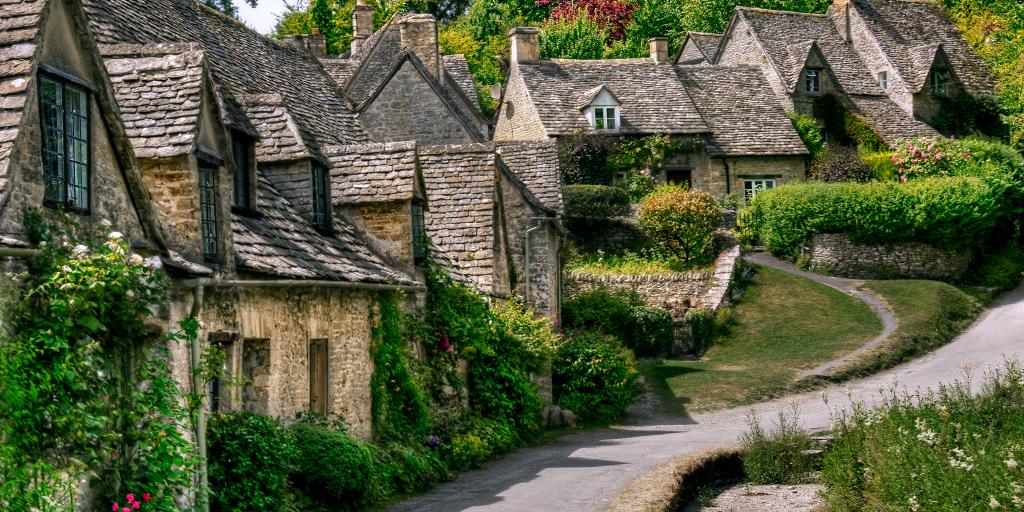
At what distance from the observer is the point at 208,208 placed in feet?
48.5

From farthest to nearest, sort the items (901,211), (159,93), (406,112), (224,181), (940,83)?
(940,83), (901,211), (406,112), (224,181), (159,93)

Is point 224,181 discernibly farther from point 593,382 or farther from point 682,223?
point 682,223

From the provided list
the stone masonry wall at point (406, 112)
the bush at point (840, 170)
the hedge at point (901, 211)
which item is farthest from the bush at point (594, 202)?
the stone masonry wall at point (406, 112)

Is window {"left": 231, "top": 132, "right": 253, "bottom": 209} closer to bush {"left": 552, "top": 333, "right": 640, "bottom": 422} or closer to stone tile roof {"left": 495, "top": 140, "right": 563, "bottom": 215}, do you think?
bush {"left": 552, "top": 333, "right": 640, "bottom": 422}

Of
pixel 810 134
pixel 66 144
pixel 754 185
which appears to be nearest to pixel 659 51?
pixel 810 134

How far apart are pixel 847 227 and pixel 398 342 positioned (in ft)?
96.7

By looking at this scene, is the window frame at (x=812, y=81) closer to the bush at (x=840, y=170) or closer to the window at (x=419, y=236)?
the bush at (x=840, y=170)

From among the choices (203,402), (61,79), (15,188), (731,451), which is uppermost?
(61,79)

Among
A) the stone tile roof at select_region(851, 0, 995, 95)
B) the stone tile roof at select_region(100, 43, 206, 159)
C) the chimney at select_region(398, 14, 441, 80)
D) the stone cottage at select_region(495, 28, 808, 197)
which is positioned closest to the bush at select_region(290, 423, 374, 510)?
the stone tile roof at select_region(100, 43, 206, 159)

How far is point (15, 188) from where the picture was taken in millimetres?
10055

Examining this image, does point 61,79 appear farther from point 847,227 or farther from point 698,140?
point 698,140

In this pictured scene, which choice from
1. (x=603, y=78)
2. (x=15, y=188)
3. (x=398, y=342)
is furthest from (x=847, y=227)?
(x=15, y=188)

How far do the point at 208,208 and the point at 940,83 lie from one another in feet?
170

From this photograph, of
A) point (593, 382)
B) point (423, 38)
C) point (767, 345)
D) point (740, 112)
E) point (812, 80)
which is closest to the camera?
point (593, 382)
